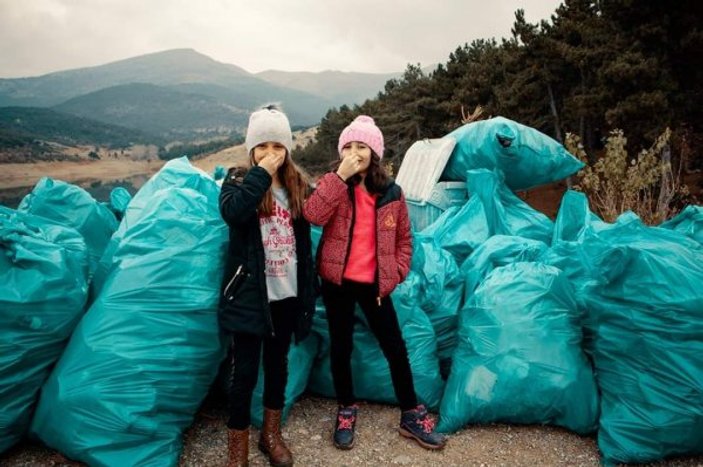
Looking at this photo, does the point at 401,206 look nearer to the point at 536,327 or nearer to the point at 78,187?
the point at 536,327

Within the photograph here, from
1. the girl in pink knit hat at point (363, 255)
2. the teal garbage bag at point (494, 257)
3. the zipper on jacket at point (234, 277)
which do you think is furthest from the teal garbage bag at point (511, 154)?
the zipper on jacket at point (234, 277)

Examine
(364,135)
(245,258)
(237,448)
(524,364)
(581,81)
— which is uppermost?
(581,81)

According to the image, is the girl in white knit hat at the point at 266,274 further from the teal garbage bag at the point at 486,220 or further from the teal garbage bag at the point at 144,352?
the teal garbage bag at the point at 486,220

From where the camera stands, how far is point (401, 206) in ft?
6.63

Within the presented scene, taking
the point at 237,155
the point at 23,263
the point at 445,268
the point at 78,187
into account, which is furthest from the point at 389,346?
the point at 78,187

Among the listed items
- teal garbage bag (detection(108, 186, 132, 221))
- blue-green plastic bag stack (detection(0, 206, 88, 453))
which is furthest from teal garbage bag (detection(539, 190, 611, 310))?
teal garbage bag (detection(108, 186, 132, 221))

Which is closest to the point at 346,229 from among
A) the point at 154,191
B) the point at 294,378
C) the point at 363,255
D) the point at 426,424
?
the point at 363,255

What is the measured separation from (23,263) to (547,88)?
52.3 feet

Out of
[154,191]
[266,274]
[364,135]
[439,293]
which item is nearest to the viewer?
[266,274]

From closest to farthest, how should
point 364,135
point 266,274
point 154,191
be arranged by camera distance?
point 266,274 → point 364,135 → point 154,191

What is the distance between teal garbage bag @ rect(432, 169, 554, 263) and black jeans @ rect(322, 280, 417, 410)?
3.53 ft

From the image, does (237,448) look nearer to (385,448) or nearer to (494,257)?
(385,448)

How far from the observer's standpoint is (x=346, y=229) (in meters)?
1.95

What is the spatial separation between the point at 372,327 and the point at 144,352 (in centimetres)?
93
